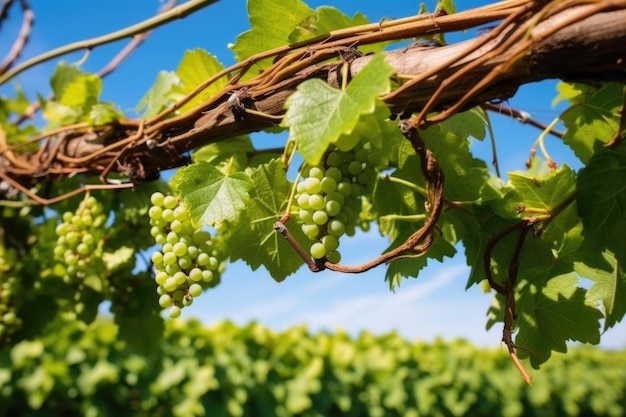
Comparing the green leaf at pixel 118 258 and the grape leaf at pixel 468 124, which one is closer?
the grape leaf at pixel 468 124

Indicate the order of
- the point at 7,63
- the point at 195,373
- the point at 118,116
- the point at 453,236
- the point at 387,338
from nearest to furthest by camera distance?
the point at 453,236
the point at 118,116
the point at 7,63
the point at 195,373
the point at 387,338

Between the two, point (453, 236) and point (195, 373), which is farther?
point (195, 373)

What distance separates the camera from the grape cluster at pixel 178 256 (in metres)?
0.94

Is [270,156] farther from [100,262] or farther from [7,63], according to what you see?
[7,63]

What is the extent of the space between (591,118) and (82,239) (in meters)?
1.14

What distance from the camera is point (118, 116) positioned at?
1.39m

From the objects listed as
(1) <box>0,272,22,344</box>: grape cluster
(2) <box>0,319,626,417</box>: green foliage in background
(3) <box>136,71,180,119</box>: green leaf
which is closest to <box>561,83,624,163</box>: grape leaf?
(3) <box>136,71,180,119</box>: green leaf

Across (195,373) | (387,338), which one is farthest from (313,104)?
(387,338)

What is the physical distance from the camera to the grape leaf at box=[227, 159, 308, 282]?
970 mm

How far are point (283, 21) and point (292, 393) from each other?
5.49m

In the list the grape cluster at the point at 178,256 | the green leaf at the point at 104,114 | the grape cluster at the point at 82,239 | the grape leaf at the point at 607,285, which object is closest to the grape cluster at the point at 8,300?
the grape cluster at the point at 82,239

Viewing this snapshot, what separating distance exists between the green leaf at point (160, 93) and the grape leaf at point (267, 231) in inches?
24.3

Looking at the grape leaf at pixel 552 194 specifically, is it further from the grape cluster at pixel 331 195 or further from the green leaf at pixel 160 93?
the green leaf at pixel 160 93

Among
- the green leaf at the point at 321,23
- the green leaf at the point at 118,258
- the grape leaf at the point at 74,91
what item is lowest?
the green leaf at the point at 118,258
